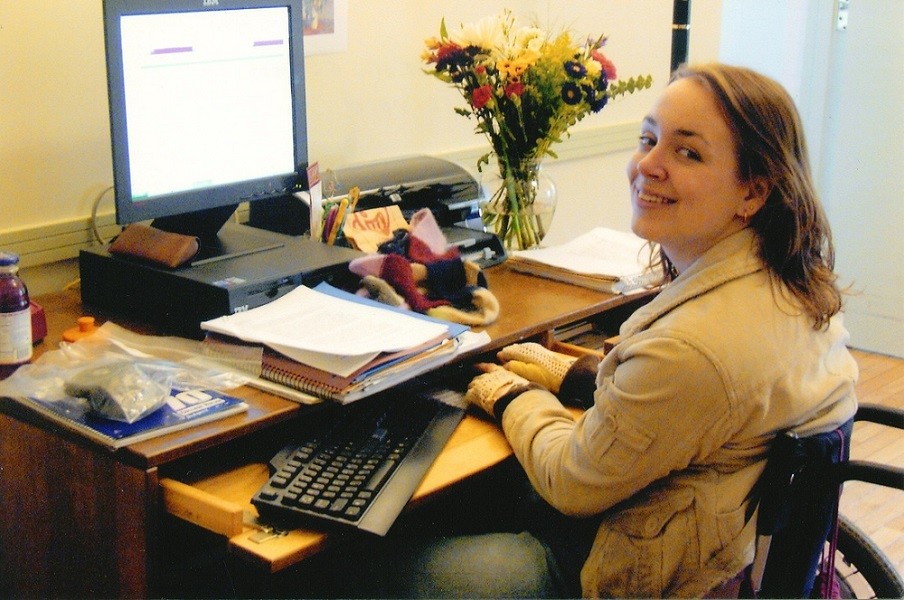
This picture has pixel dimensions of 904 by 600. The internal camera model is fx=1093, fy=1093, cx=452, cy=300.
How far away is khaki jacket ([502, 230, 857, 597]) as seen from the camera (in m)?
1.31

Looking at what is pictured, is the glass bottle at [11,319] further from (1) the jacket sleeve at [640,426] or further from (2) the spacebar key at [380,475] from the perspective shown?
(1) the jacket sleeve at [640,426]

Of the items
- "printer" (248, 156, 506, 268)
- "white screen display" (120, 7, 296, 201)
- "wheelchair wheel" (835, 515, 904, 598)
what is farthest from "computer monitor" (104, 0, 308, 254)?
"wheelchair wheel" (835, 515, 904, 598)

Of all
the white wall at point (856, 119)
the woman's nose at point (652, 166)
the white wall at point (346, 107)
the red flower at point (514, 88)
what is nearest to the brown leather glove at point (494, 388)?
the woman's nose at point (652, 166)

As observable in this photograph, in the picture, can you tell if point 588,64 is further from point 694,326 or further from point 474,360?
point 694,326

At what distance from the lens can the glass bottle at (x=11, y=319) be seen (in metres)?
1.60

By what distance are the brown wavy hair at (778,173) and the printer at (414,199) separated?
33.4 inches

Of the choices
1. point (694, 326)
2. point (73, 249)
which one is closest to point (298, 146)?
point (73, 249)

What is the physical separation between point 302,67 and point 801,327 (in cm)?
105

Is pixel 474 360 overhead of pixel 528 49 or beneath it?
beneath

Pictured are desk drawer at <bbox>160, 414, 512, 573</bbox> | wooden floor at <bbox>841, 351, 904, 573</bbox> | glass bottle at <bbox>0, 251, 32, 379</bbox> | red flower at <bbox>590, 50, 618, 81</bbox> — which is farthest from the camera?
wooden floor at <bbox>841, 351, 904, 573</bbox>

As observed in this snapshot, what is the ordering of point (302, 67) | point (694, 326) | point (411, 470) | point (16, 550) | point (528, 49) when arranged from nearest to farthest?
point (694, 326) < point (411, 470) < point (16, 550) < point (302, 67) < point (528, 49)

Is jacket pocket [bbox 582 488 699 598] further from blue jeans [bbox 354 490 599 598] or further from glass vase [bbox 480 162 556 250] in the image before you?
glass vase [bbox 480 162 556 250]

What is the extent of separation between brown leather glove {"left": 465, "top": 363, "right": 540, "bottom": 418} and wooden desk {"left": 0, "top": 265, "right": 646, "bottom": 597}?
0.03m

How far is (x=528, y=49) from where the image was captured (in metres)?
2.20
